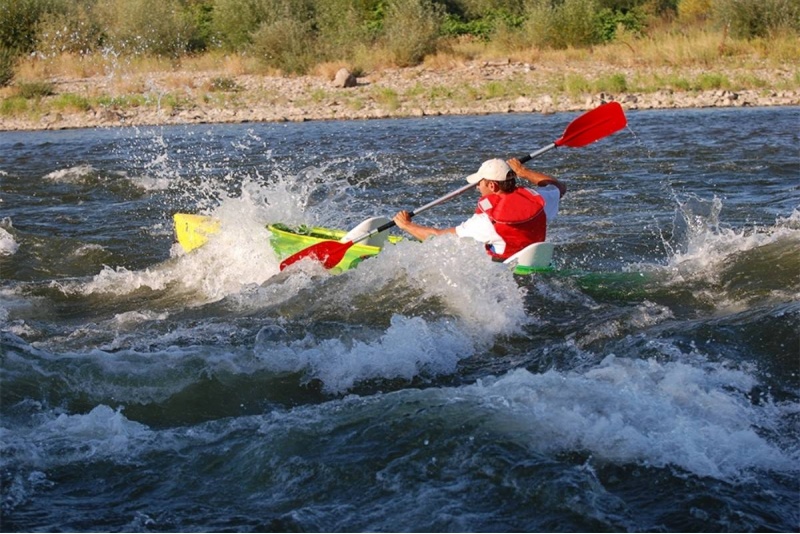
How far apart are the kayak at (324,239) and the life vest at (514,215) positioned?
5.3 inches

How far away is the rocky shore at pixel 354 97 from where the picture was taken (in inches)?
698

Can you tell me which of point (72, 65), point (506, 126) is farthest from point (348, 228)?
point (72, 65)

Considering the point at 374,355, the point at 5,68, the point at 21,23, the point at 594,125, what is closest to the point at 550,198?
the point at 594,125

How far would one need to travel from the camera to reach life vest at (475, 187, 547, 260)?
6695 millimetres

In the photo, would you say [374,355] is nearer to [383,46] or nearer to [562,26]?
[383,46]

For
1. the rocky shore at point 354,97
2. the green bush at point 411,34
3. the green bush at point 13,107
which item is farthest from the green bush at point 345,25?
the green bush at point 13,107

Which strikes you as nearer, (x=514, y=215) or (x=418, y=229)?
(x=514, y=215)

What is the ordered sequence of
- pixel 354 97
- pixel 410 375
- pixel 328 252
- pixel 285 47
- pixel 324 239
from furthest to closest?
pixel 285 47 < pixel 354 97 < pixel 324 239 < pixel 328 252 < pixel 410 375

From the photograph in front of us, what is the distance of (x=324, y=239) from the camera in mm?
7836

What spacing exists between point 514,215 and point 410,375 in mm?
1719

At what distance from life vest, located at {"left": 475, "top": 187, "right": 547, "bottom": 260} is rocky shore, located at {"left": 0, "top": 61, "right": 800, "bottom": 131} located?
11.0 metres

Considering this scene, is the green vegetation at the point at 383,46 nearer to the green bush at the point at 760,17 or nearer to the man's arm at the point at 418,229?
the green bush at the point at 760,17

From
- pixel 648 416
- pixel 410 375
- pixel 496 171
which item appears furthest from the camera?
pixel 496 171

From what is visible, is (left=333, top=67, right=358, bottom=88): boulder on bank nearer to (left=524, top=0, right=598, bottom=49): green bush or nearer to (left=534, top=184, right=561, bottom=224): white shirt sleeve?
(left=524, top=0, right=598, bottom=49): green bush
